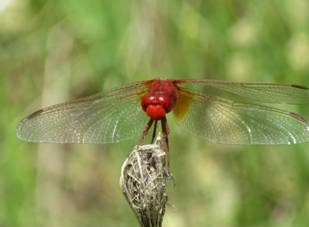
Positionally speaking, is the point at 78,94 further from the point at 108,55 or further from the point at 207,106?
the point at 207,106

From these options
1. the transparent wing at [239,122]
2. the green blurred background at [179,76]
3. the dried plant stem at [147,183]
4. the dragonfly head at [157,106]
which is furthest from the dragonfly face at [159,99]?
the green blurred background at [179,76]

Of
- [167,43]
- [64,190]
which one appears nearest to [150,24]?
[167,43]

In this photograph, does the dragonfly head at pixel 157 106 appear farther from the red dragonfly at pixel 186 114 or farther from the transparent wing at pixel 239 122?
the transparent wing at pixel 239 122

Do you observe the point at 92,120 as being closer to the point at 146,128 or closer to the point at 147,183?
the point at 146,128

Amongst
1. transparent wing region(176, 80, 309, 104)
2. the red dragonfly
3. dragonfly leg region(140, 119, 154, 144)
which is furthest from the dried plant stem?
transparent wing region(176, 80, 309, 104)

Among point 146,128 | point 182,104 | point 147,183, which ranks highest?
point 182,104

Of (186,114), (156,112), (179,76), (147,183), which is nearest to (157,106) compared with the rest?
(156,112)
